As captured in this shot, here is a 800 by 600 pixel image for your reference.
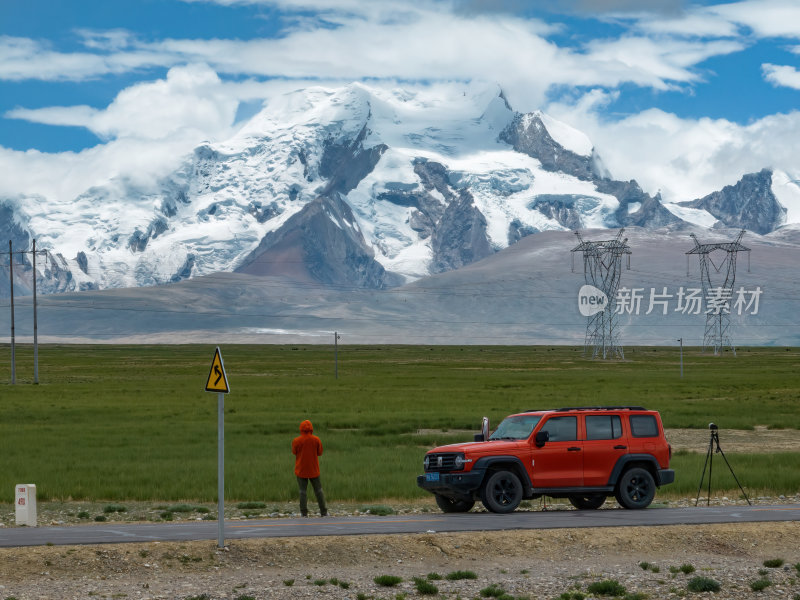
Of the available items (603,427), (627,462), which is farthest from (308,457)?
(627,462)

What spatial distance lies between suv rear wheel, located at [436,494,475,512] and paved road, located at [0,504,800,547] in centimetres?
76

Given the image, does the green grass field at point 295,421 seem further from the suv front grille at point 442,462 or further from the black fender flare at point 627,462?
the black fender flare at point 627,462

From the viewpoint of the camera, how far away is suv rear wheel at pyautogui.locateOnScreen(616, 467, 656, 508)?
29.5 metres

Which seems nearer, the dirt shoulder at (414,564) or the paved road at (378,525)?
the dirt shoulder at (414,564)

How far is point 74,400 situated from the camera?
8019 centimetres

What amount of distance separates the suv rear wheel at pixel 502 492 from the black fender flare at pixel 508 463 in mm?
141

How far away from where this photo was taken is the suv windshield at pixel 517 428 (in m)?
28.8

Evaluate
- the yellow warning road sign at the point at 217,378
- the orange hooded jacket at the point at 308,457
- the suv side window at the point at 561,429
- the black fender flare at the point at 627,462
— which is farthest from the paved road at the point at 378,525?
the yellow warning road sign at the point at 217,378

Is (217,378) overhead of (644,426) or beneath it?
overhead

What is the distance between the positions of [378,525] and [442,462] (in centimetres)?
261

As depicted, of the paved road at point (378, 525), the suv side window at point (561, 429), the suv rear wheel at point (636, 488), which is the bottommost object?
the paved road at point (378, 525)

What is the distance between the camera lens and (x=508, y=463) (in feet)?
92.2

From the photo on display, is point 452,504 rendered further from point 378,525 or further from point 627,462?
point 627,462

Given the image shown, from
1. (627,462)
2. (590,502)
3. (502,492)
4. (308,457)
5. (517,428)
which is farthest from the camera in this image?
(590,502)
